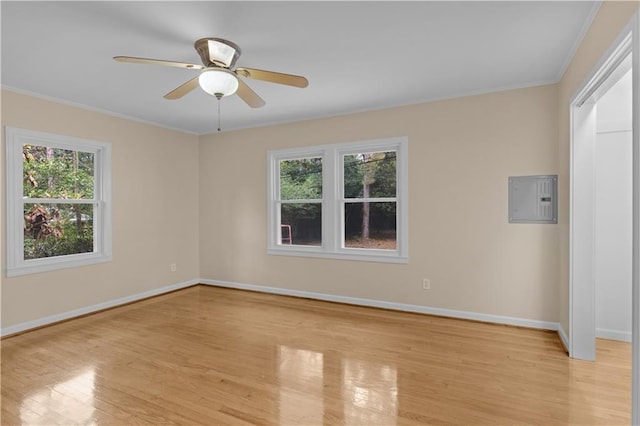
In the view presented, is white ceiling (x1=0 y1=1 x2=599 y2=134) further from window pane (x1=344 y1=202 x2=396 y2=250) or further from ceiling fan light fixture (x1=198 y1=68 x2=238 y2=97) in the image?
window pane (x1=344 y1=202 x2=396 y2=250)

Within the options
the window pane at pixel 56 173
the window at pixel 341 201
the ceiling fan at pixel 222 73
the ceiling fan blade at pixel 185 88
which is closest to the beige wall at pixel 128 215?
the window pane at pixel 56 173

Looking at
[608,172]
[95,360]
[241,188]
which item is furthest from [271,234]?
[608,172]

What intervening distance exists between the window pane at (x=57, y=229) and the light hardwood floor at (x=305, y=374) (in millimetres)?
898

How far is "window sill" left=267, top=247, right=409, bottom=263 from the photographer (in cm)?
446

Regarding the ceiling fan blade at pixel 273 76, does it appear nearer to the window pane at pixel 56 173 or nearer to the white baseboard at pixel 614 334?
the window pane at pixel 56 173

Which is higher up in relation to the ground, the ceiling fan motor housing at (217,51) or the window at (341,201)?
the ceiling fan motor housing at (217,51)

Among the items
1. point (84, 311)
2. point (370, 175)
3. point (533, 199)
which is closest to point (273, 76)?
point (370, 175)

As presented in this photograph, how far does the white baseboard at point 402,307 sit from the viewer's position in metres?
3.73

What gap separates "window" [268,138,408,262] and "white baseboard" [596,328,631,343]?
2.06 metres

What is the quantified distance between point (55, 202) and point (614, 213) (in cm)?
601

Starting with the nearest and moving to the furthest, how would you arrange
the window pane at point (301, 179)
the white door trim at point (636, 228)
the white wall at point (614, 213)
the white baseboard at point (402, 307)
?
1. the white door trim at point (636, 228)
2. the white wall at point (614, 213)
3. the white baseboard at point (402, 307)
4. the window pane at point (301, 179)

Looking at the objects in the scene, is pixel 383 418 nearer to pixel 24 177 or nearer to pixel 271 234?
pixel 271 234

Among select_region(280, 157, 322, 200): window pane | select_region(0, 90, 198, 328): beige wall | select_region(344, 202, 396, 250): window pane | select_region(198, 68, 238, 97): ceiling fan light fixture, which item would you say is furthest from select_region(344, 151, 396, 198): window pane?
select_region(0, 90, 198, 328): beige wall

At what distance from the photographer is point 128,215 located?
4.89 meters
